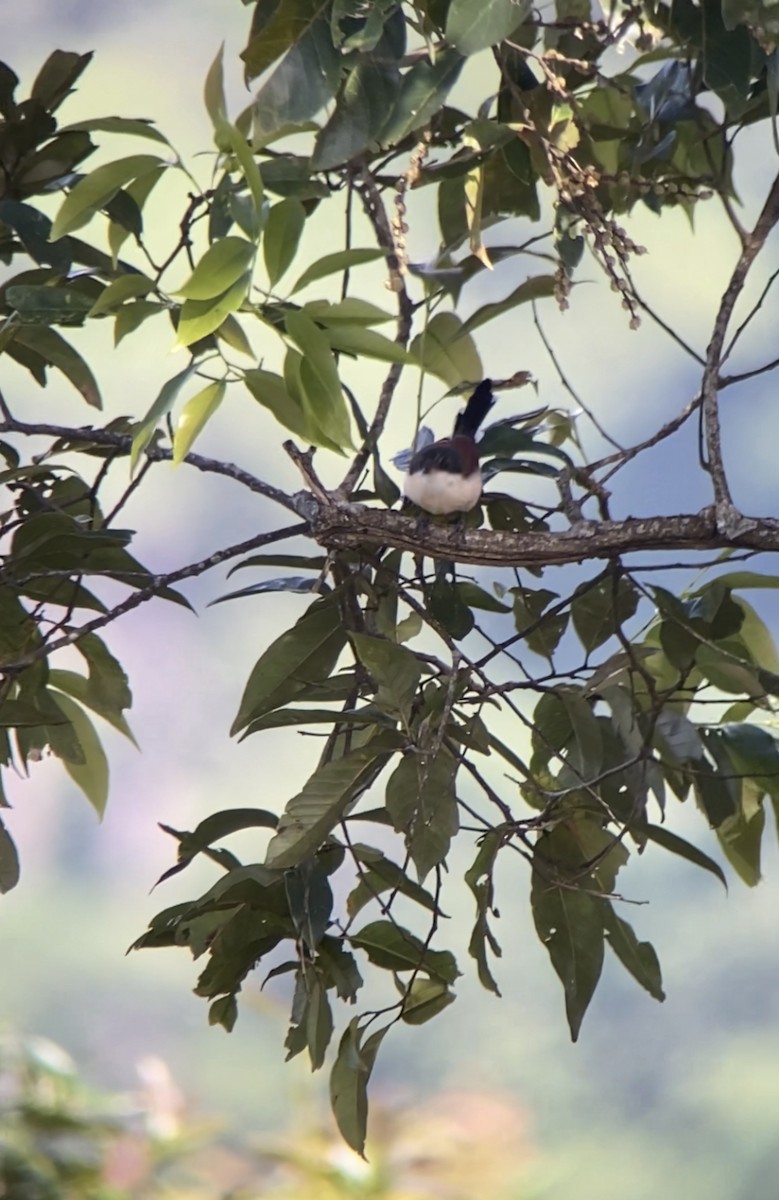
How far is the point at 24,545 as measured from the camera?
1091 millimetres

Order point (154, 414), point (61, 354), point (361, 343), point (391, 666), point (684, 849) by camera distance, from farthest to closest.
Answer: point (61, 354), point (684, 849), point (391, 666), point (361, 343), point (154, 414)

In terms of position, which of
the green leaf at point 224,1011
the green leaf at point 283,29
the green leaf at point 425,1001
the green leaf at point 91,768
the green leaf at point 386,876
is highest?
the green leaf at point 283,29

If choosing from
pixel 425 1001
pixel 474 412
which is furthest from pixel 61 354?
pixel 425 1001

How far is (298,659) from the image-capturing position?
1.03 meters

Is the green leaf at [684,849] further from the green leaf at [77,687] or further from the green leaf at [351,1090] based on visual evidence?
the green leaf at [77,687]

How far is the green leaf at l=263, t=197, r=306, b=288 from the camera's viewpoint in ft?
2.49

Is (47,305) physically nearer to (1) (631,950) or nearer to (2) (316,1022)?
(2) (316,1022)

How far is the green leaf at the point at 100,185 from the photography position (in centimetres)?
84

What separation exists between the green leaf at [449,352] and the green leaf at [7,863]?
571 millimetres

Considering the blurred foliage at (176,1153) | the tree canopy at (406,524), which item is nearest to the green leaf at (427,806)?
the tree canopy at (406,524)

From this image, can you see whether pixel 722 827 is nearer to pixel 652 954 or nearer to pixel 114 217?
pixel 652 954

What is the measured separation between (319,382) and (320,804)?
1.04 feet

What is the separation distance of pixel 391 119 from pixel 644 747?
1.56 ft

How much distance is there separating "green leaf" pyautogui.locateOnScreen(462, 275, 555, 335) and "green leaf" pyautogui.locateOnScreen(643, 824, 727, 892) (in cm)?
45
